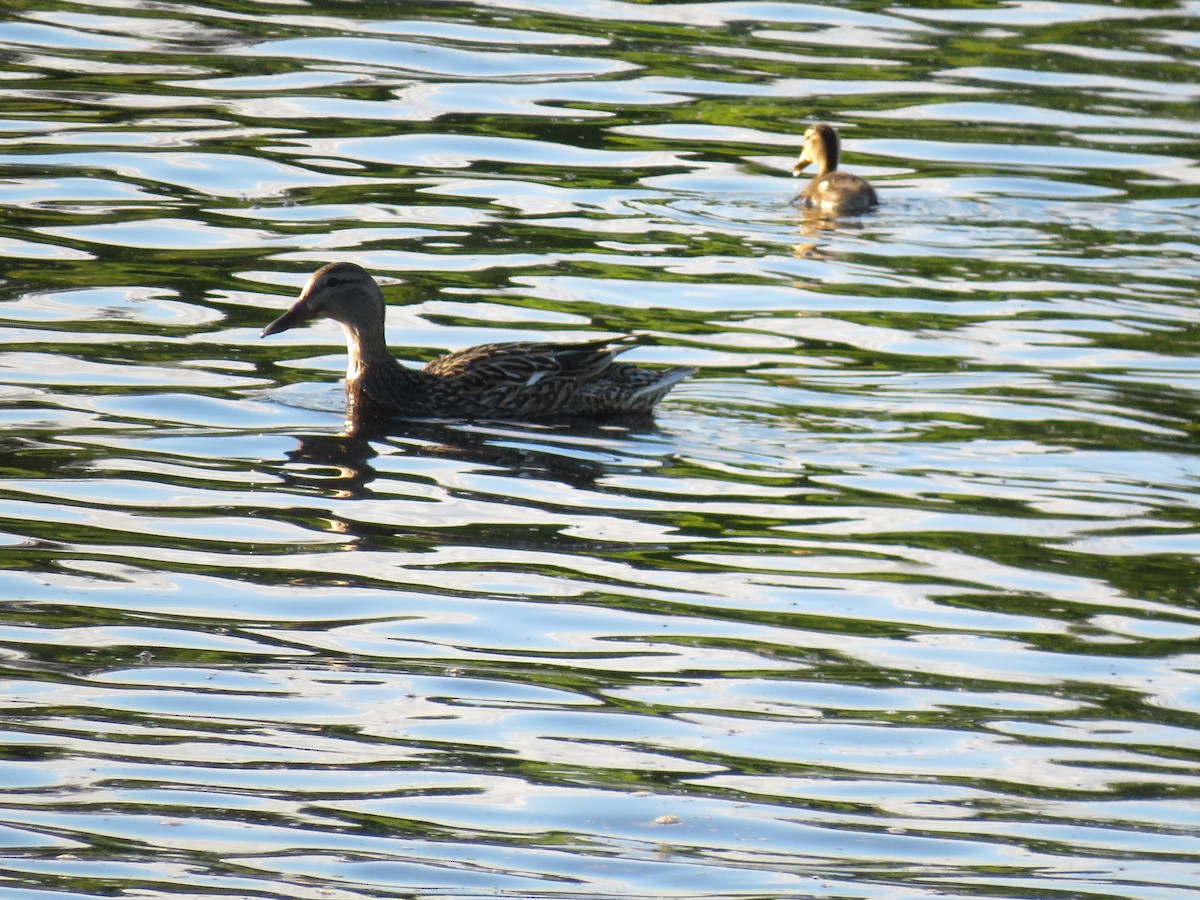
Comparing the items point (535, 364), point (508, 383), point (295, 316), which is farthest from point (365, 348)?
point (535, 364)

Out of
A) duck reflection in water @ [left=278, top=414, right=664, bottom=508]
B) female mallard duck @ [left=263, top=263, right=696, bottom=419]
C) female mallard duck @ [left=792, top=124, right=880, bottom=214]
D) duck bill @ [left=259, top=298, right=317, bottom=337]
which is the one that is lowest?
duck reflection in water @ [left=278, top=414, right=664, bottom=508]

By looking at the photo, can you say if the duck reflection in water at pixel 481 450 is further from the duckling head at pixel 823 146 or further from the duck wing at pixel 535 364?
the duckling head at pixel 823 146

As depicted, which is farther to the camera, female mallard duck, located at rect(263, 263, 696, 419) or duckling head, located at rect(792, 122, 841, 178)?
duckling head, located at rect(792, 122, 841, 178)

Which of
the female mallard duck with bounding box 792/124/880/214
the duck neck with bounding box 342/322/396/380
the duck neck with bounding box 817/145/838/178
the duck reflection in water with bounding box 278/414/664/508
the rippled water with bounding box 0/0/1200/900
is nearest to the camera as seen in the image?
the rippled water with bounding box 0/0/1200/900

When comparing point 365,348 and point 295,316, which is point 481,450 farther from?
point 295,316

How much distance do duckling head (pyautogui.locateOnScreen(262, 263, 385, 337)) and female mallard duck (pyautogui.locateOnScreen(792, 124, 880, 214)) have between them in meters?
5.30

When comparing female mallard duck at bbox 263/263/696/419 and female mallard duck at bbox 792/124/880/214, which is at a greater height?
female mallard duck at bbox 792/124/880/214

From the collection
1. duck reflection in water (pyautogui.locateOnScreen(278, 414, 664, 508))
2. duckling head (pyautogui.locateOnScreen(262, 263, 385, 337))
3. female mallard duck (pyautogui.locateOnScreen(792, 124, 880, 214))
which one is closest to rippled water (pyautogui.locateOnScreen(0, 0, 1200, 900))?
duck reflection in water (pyautogui.locateOnScreen(278, 414, 664, 508))

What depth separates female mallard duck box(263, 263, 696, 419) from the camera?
11125 mm

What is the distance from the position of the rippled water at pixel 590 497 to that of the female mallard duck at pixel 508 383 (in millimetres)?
198

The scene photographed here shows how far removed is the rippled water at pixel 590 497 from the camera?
6.00 meters

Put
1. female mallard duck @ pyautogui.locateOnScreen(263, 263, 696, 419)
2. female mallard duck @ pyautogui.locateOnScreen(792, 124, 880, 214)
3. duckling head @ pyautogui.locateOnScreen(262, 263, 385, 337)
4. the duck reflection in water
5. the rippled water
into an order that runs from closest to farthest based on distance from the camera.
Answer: the rippled water, the duck reflection in water, female mallard duck @ pyautogui.locateOnScreen(263, 263, 696, 419), duckling head @ pyautogui.locateOnScreen(262, 263, 385, 337), female mallard duck @ pyautogui.locateOnScreen(792, 124, 880, 214)

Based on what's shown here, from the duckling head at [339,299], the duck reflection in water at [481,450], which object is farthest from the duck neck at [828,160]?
the duck reflection in water at [481,450]

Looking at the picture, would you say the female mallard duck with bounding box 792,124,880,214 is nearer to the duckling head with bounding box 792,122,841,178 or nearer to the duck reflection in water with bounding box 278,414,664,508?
the duckling head with bounding box 792,122,841,178
